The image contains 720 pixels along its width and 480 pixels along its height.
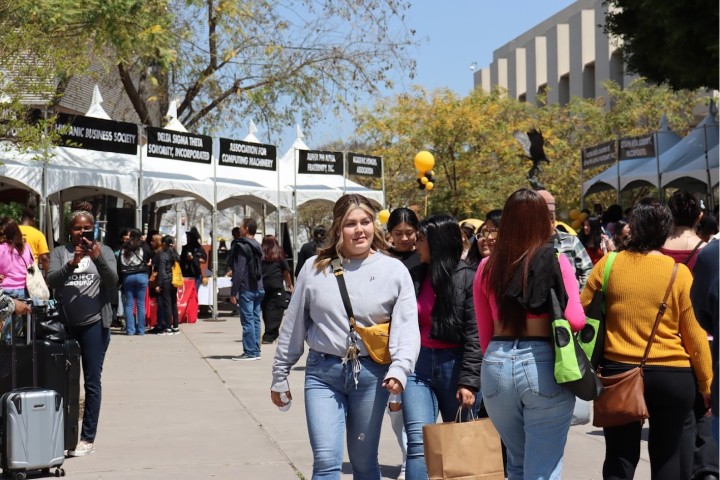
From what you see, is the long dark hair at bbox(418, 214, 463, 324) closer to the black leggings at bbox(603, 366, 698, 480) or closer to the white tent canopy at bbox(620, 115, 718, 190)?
the black leggings at bbox(603, 366, 698, 480)

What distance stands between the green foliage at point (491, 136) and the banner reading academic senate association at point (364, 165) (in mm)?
20426

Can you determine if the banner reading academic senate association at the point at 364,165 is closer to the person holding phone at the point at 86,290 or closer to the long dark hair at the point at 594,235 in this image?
the long dark hair at the point at 594,235

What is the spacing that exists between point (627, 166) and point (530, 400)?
783 inches

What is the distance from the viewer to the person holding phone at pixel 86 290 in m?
8.03

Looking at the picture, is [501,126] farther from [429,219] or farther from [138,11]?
[429,219]

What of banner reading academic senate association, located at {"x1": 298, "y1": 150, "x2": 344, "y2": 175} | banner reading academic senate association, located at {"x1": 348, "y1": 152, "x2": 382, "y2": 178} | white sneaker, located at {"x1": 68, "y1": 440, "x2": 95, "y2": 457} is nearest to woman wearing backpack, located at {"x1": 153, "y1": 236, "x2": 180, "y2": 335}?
banner reading academic senate association, located at {"x1": 298, "y1": 150, "x2": 344, "y2": 175}

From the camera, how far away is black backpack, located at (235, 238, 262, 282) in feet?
49.9

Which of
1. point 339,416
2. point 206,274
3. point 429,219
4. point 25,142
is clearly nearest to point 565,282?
point 339,416

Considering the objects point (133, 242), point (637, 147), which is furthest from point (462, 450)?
point (637, 147)

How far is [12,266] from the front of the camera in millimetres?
11961

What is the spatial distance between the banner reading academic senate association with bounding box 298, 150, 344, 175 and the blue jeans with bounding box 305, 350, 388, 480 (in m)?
19.1

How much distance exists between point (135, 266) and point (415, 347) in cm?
1483

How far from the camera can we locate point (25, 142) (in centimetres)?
1029

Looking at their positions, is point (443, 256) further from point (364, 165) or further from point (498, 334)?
point (364, 165)
